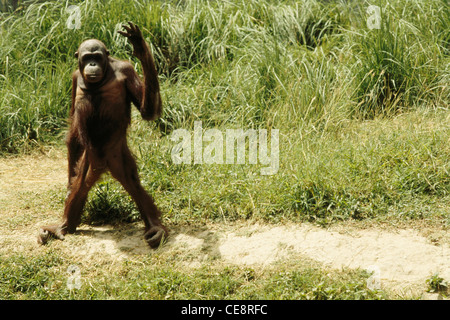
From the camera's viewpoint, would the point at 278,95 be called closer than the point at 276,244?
No

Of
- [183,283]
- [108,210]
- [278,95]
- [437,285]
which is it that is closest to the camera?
[437,285]

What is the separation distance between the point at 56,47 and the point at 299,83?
2.93 m

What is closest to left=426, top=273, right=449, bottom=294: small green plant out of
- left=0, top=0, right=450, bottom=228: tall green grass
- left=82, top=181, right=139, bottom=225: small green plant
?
left=0, top=0, right=450, bottom=228: tall green grass

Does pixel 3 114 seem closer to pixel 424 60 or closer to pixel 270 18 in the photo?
pixel 270 18

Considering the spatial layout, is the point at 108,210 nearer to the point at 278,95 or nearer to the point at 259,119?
the point at 259,119

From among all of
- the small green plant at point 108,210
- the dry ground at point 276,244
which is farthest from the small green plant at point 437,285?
the small green plant at point 108,210

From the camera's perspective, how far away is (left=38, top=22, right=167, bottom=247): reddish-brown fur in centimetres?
375

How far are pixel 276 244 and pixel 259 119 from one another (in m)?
2.12

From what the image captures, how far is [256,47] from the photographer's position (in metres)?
6.21

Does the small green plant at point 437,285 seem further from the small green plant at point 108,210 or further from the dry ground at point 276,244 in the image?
the small green plant at point 108,210

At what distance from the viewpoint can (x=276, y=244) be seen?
376cm

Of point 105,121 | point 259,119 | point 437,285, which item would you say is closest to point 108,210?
point 105,121
